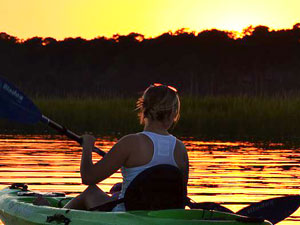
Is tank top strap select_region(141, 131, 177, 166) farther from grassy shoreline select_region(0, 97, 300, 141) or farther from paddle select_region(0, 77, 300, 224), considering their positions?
grassy shoreline select_region(0, 97, 300, 141)

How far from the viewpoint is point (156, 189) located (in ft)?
20.5

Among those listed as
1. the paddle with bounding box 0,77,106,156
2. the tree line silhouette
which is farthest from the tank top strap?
the tree line silhouette

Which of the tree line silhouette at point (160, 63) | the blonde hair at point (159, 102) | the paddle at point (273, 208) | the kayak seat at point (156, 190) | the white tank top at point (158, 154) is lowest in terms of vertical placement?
the paddle at point (273, 208)

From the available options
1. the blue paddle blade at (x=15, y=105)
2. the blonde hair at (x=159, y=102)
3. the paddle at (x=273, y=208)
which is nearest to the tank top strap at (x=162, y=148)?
the blonde hair at (x=159, y=102)

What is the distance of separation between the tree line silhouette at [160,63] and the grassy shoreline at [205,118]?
167 ft

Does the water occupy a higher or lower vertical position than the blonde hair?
lower

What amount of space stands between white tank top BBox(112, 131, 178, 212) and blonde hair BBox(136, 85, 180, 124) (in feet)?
0.42

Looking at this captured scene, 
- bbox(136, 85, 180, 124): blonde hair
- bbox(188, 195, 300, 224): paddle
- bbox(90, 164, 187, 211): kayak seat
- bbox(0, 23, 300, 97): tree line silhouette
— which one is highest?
bbox(0, 23, 300, 97): tree line silhouette

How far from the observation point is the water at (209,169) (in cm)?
1043

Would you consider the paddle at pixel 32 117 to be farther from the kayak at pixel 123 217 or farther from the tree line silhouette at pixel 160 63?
the tree line silhouette at pixel 160 63

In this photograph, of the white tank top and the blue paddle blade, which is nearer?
the white tank top

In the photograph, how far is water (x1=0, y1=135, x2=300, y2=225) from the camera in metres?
10.4

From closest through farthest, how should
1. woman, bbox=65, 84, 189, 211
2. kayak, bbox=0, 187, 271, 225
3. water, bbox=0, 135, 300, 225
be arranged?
1. kayak, bbox=0, 187, 271, 225
2. woman, bbox=65, 84, 189, 211
3. water, bbox=0, 135, 300, 225

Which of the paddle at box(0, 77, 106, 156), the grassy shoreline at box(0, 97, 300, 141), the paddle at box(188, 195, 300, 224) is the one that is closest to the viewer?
the paddle at box(188, 195, 300, 224)
